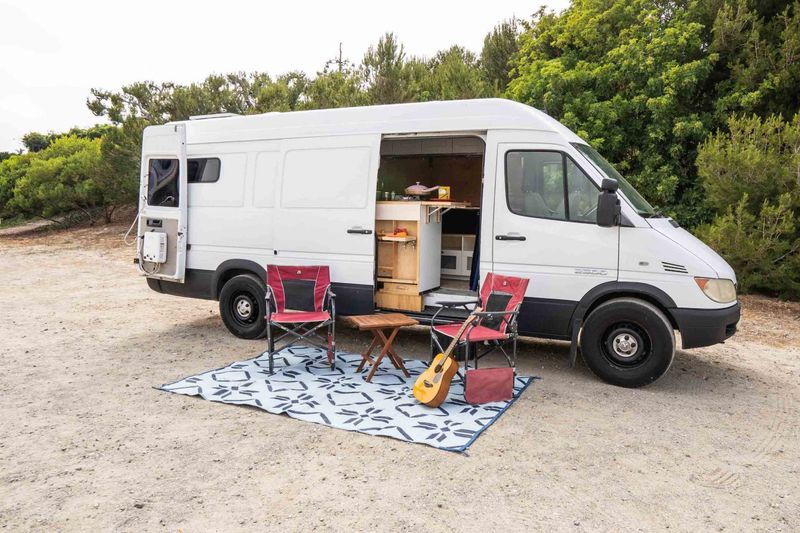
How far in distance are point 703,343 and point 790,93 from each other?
8448mm

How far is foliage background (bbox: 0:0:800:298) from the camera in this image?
9.16m

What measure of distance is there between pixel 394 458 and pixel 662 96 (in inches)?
432

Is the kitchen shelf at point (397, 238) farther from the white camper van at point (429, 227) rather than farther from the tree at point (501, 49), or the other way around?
the tree at point (501, 49)

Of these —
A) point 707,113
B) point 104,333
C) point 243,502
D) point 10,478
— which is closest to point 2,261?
point 104,333

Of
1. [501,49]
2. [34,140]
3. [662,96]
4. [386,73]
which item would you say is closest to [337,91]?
[386,73]

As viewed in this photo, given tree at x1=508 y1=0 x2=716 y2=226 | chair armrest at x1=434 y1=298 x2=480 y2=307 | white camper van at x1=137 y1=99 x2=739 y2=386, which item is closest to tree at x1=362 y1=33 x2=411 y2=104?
tree at x1=508 y1=0 x2=716 y2=226

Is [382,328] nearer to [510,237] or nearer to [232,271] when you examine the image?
[510,237]

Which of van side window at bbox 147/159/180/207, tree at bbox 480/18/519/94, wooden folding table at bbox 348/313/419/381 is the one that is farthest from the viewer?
tree at bbox 480/18/519/94

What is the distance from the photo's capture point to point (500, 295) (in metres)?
5.36

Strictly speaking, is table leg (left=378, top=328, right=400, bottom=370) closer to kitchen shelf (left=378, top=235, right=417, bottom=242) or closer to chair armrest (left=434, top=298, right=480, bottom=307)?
chair armrest (left=434, top=298, right=480, bottom=307)

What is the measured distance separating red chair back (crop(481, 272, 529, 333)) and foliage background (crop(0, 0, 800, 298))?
5562 millimetres

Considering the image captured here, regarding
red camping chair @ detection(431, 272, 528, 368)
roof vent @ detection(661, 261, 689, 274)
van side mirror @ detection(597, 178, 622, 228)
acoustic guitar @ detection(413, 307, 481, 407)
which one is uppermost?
van side mirror @ detection(597, 178, 622, 228)

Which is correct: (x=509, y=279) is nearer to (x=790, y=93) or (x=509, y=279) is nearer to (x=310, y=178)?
(x=310, y=178)

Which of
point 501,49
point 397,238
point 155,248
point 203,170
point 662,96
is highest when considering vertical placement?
point 501,49
